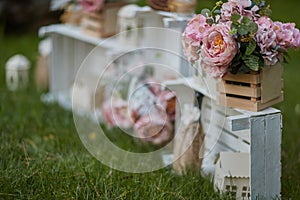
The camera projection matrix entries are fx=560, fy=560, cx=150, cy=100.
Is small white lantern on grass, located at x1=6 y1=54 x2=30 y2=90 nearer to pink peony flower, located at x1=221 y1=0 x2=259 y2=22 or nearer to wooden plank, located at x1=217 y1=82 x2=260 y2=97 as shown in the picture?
wooden plank, located at x1=217 y1=82 x2=260 y2=97

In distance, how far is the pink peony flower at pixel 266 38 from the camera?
194cm

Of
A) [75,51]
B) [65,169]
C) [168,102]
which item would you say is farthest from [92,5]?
[65,169]

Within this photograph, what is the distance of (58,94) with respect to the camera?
369 centimetres

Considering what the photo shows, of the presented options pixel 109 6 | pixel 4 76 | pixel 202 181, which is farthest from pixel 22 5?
pixel 202 181

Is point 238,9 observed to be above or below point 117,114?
above

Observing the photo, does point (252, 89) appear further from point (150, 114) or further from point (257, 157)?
point (150, 114)

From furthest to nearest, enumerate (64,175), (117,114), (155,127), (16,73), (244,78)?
(16,73), (117,114), (155,127), (64,175), (244,78)

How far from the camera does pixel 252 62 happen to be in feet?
6.31

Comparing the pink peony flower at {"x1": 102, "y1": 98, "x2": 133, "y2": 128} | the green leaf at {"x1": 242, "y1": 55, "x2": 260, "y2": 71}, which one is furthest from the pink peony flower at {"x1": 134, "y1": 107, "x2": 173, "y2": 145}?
the green leaf at {"x1": 242, "y1": 55, "x2": 260, "y2": 71}

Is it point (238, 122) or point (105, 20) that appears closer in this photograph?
point (238, 122)

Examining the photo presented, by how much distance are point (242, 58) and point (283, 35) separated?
17 centimetres

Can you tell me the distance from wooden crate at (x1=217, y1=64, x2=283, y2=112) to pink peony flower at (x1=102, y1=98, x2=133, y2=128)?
2.83 feet

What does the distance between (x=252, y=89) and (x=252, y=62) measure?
0.13 m

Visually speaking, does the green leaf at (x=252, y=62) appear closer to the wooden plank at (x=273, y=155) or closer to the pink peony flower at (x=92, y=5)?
the wooden plank at (x=273, y=155)
